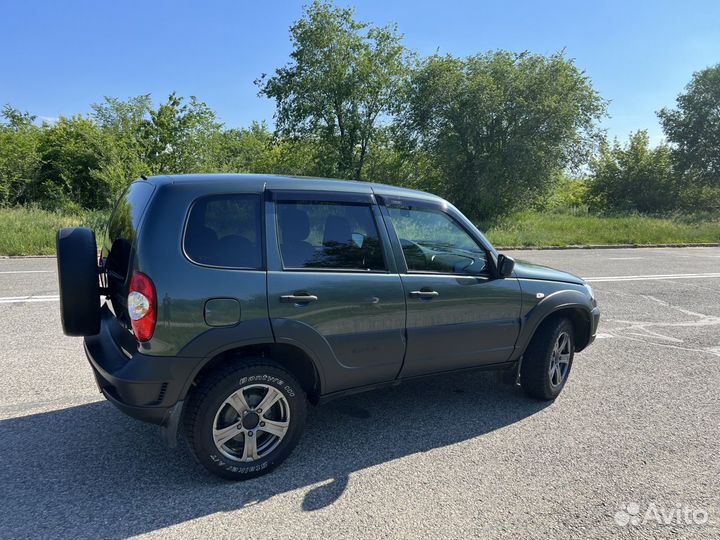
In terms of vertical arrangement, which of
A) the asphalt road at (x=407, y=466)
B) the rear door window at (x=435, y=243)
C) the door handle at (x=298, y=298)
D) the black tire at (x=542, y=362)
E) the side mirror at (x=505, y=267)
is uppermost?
the rear door window at (x=435, y=243)

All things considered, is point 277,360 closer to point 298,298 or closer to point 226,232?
point 298,298

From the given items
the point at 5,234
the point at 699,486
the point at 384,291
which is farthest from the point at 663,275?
the point at 5,234

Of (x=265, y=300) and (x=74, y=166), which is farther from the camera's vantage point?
(x=74, y=166)

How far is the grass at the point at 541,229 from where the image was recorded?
1358cm

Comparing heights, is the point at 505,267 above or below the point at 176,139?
below

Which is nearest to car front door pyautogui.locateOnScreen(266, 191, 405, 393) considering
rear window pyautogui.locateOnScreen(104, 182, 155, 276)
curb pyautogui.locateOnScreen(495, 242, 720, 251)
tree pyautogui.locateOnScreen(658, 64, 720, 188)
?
rear window pyautogui.locateOnScreen(104, 182, 155, 276)

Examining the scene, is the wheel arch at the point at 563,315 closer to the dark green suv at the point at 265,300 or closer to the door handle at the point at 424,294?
the dark green suv at the point at 265,300

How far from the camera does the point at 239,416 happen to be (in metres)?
2.90

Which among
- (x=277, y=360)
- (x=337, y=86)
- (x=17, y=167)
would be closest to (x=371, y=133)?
(x=337, y=86)

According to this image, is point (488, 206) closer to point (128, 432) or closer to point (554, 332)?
point (554, 332)

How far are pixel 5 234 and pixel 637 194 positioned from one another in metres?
34.7

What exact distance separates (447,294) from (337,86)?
2467 cm

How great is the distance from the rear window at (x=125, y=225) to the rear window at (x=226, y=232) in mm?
346

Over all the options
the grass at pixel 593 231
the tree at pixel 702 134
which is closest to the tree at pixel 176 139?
the grass at pixel 593 231
